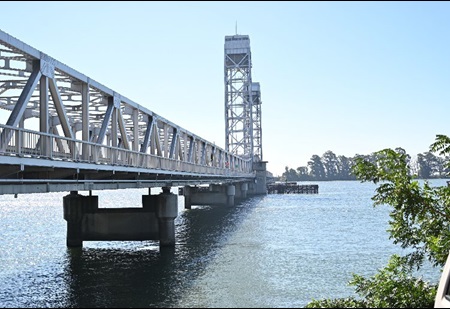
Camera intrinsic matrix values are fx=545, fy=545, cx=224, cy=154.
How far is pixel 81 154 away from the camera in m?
26.9

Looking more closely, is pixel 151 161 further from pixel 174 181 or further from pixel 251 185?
pixel 251 185

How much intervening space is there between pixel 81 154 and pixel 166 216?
16.4 m

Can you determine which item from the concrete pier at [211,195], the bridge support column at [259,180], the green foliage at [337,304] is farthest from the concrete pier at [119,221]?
the bridge support column at [259,180]

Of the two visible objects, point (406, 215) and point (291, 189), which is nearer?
point (406, 215)

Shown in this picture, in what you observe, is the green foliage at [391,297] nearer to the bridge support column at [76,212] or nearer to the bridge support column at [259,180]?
the bridge support column at [76,212]

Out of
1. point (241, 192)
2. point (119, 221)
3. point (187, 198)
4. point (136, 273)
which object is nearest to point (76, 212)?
point (119, 221)

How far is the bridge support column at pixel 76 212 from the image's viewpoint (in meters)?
42.7

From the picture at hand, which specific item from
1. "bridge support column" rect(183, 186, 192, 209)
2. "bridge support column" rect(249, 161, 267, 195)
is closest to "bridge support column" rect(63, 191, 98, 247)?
"bridge support column" rect(183, 186, 192, 209)

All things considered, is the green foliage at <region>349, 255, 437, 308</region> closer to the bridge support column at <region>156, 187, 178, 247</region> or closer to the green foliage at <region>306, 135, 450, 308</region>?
the green foliage at <region>306, 135, 450, 308</region>

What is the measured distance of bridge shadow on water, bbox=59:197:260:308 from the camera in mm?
24672

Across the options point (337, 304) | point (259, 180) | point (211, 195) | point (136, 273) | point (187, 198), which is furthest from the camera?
point (259, 180)

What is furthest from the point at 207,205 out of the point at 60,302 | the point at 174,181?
the point at 60,302

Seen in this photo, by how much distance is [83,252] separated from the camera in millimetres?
40562

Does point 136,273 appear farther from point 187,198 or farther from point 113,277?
point 187,198
